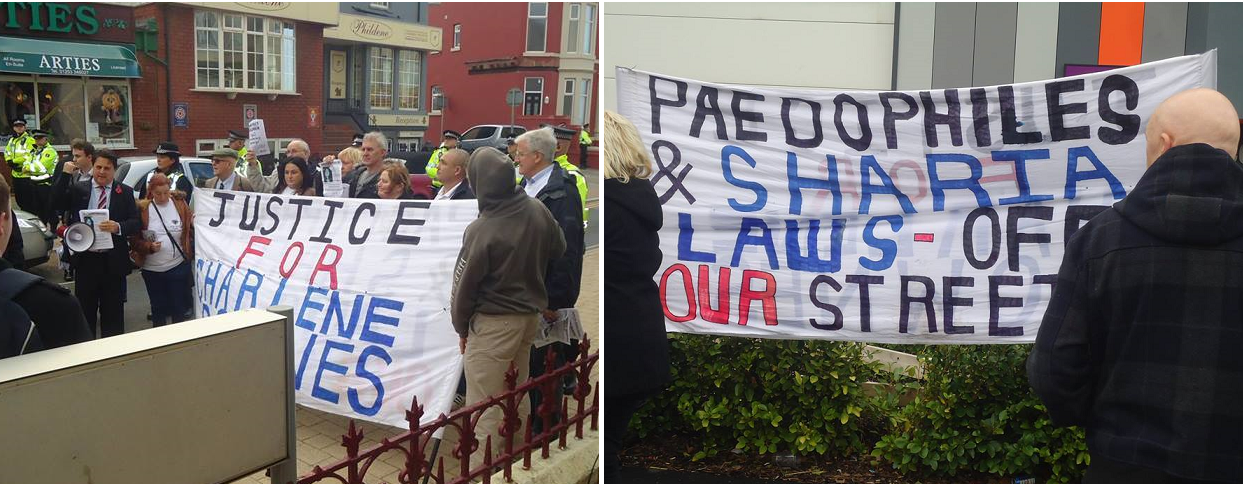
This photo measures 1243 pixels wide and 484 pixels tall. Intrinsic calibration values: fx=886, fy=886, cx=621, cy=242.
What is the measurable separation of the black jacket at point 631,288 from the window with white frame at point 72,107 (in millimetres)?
1398

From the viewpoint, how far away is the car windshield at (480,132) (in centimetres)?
256

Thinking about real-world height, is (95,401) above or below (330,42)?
below

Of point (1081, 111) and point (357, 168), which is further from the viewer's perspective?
point (357, 168)

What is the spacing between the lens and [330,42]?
2.59 meters

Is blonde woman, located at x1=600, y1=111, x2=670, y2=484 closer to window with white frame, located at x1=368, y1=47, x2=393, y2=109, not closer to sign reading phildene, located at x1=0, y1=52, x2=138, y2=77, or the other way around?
window with white frame, located at x1=368, y1=47, x2=393, y2=109

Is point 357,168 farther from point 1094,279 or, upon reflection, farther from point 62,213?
point 1094,279

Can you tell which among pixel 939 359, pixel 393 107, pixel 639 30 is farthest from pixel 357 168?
pixel 939 359

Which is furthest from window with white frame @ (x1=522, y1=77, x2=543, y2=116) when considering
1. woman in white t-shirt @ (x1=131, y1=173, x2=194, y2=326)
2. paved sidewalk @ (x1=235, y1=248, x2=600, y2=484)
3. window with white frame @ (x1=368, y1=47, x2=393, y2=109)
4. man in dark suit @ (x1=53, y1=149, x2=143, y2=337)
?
woman in white t-shirt @ (x1=131, y1=173, x2=194, y2=326)

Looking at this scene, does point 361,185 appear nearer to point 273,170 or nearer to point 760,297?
point 273,170

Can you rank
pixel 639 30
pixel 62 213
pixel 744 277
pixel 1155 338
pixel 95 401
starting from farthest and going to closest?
pixel 639 30 < pixel 744 277 < pixel 62 213 < pixel 1155 338 < pixel 95 401

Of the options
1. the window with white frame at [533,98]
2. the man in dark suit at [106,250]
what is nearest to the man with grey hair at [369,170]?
the man in dark suit at [106,250]

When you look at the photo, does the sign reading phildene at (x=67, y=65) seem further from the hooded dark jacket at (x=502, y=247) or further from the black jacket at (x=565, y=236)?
the black jacket at (x=565, y=236)

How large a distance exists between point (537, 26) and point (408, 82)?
0.57 m

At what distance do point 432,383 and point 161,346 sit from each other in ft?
4.98
